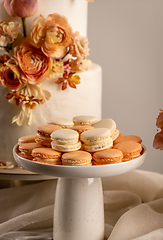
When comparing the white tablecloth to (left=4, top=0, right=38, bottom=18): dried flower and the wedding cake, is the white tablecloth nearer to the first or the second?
the wedding cake

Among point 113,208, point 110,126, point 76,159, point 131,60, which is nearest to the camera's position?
point 76,159

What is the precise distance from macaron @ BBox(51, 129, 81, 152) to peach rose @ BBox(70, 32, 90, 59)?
0.31 meters

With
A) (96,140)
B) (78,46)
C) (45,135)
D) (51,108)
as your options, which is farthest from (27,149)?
(78,46)

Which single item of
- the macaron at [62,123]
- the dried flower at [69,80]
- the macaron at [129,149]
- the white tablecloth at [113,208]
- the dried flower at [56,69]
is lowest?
the white tablecloth at [113,208]

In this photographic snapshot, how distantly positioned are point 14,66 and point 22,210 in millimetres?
463

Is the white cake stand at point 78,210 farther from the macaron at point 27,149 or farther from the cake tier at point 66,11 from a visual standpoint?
the cake tier at point 66,11

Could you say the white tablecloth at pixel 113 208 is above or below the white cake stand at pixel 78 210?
Answer: below

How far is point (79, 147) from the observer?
73cm

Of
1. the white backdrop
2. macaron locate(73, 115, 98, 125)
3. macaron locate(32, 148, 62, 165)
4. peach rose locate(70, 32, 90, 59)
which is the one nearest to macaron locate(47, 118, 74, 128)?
macaron locate(73, 115, 98, 125)

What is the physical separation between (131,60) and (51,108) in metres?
0.66

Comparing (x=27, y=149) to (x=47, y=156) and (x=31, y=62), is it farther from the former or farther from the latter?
(x=31, y=62)

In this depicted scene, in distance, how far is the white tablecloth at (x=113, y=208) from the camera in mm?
844

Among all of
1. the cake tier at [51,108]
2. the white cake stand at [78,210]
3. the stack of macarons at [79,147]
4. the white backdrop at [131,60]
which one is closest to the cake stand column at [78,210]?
the white cake stand at [78,210]

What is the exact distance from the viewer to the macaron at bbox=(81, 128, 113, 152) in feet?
2.32
